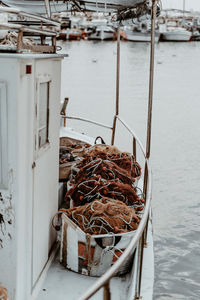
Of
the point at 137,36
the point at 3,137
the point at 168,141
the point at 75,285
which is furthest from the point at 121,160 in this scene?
the point at 137,36

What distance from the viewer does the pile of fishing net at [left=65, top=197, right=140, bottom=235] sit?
4434mm

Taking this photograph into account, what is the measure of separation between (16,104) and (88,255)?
1758 millimetres

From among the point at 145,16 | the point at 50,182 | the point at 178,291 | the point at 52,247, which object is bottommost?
the point at 178,291

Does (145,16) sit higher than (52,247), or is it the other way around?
(145,16)

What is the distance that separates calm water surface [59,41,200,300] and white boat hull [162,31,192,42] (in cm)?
5134

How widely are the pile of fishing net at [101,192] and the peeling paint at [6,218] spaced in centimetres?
157

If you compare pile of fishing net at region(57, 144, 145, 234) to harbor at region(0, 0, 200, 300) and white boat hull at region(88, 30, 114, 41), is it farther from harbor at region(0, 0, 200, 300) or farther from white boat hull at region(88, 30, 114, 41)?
white boat hull at region(88, 30, 114, 41)

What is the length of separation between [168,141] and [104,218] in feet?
48.8

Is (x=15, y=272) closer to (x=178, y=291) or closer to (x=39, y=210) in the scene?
(x=39, y=210)

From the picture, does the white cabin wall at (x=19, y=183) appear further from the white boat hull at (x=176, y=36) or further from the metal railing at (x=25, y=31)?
the white boat hull at (x=176, y=36)

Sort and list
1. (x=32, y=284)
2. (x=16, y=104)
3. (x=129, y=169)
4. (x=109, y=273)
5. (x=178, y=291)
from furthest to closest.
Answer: (x=178, y=291)
(x=129, y=169)
(x=32, y=284)
(x=16, y=104)
(x=109, y=273)

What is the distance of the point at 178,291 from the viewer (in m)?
8.61

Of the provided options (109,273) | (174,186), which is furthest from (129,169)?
(174,186)

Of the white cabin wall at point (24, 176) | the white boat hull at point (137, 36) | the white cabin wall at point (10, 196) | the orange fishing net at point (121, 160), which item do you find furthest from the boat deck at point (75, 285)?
the white boat hull at point (137, 36)
